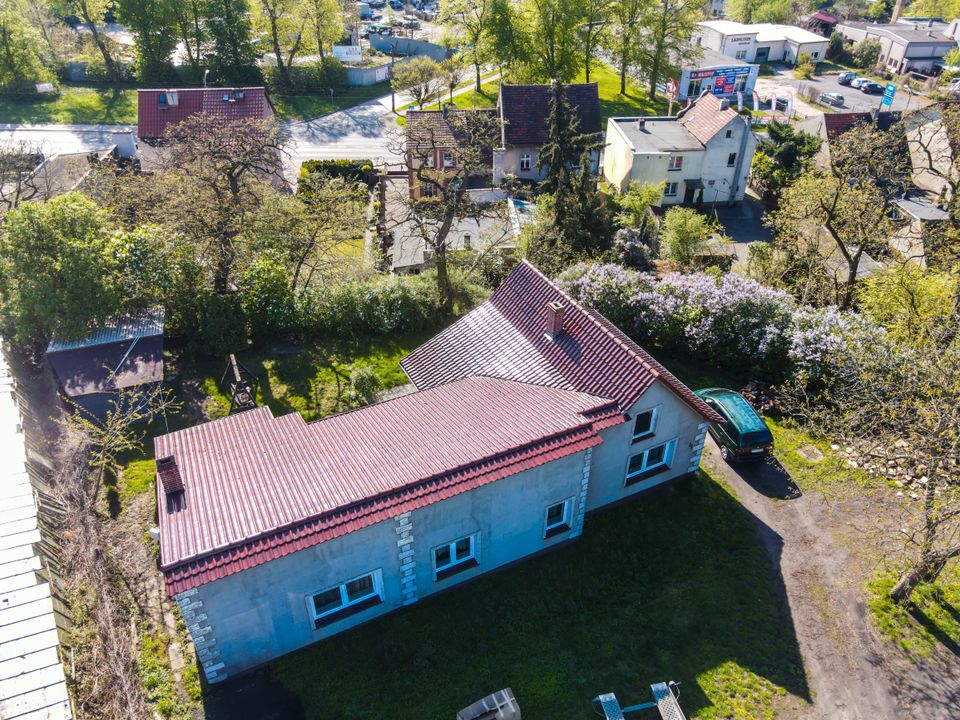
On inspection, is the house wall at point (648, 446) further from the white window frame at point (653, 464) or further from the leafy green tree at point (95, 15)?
the leafy green tree at point (95, 15)

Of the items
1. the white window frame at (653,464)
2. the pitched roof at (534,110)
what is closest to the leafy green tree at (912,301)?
the white window frame at (653,464)

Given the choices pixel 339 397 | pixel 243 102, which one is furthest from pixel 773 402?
pixel 243 102

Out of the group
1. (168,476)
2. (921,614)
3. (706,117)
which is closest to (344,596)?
(168,476)

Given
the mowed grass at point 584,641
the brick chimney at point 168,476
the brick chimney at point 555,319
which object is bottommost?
the mowed grass at point 584,641

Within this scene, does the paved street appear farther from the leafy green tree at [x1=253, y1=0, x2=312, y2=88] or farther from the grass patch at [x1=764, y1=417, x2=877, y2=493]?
the grass patch at [x1=764, y1=417, x2=877, y2=493]

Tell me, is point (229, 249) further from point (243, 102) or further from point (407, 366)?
point (243, 102)

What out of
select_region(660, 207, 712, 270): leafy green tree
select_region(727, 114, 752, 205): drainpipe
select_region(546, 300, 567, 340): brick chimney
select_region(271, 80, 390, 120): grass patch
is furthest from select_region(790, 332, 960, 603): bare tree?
select_region(271, 80, 390, 120): grass patch

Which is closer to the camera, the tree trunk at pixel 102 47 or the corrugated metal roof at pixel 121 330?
the corrugated metal roof at pixel 121 330

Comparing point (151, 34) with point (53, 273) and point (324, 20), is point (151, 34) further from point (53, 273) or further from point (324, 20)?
point (53, 273)

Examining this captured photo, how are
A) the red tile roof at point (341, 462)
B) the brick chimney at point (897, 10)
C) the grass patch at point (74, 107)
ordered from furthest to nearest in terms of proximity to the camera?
the brick chimney at point (897, 10)
the grass patch at point (74, 107)
the red tile roof at point (341, 462)
